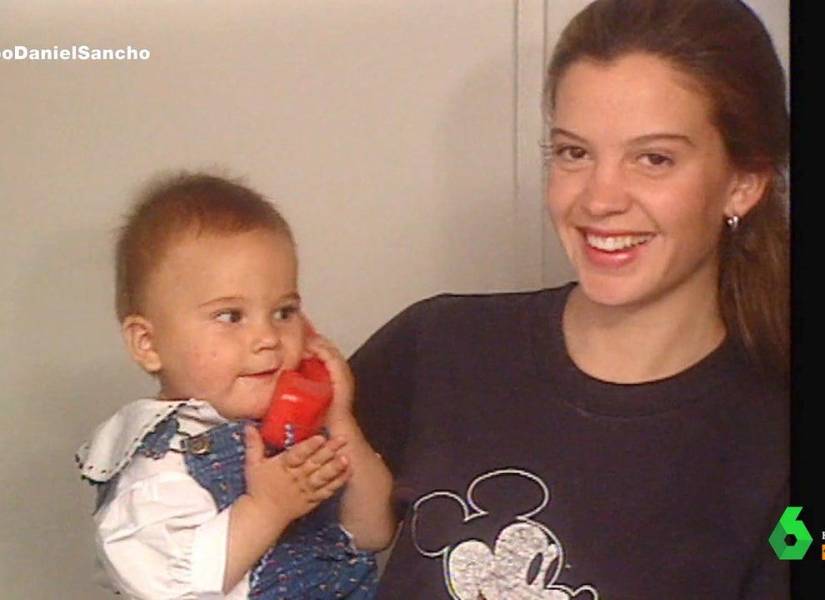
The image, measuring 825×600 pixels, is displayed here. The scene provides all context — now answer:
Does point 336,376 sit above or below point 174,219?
below

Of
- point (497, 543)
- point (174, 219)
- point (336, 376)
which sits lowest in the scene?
point (497, 543)

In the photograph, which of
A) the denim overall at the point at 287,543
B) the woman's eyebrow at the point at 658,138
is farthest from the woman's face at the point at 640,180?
the denim overall at the point at 287,543

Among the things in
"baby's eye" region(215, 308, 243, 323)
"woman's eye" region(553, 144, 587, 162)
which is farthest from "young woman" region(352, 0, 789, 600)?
"baby's eye" region(215, 308, 243, 323)

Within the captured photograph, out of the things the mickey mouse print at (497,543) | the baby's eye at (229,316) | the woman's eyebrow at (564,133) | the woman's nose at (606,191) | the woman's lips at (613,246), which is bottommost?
the mickey mouse print at (497,543)

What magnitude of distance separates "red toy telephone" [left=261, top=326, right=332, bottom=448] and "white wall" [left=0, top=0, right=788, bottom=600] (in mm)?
57

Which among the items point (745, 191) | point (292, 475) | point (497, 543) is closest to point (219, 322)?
point (292, 475)

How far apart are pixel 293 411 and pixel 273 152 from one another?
201mm

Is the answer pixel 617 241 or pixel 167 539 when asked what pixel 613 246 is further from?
pixel 167 539

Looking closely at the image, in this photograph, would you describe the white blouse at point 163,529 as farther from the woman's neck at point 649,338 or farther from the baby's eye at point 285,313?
the woman's neck at point 649,338

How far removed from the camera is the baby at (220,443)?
737 mm

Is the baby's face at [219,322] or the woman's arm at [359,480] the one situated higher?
the baby's face at [219,322]

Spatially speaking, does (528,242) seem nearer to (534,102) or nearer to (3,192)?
(534,102)

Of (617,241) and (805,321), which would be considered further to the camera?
(805,321)

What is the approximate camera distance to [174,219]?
0.78 metres
